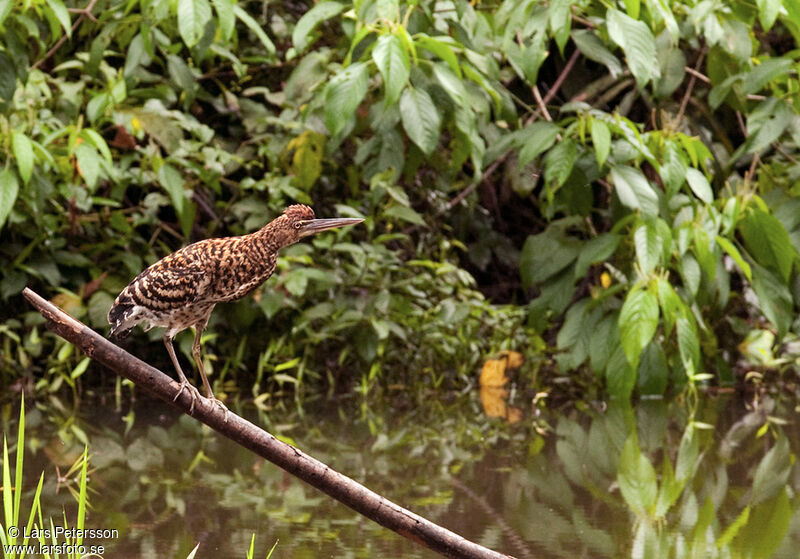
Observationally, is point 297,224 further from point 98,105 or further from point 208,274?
point 98,105

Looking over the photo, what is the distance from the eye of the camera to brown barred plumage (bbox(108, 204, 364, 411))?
7.41ft

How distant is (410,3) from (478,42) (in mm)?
665

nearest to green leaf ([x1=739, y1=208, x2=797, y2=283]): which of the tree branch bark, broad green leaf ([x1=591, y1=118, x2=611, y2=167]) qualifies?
broad green leaf ([x1=591, y1=118, x2=611, y2=167])

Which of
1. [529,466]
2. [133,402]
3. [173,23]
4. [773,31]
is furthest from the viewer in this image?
[773,31]

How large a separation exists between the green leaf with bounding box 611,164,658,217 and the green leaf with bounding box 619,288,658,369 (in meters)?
0.35

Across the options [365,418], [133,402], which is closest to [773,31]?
[365,418]

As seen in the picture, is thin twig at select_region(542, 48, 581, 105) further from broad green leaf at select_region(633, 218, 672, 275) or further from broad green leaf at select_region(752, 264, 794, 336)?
broad green leaf at select_region(752, 264, 794, 336)

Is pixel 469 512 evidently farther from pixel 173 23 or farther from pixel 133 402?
pixel 173 23

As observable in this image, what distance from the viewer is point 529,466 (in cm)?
401

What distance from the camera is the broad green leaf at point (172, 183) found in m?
4.78

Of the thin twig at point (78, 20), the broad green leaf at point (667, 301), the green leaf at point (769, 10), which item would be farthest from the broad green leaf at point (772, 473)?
the thin twig at point (78, 20)

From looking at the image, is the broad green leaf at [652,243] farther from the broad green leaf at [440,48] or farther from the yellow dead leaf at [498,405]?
the broad green leaf at [440,48]

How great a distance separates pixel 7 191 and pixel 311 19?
53.5 inches

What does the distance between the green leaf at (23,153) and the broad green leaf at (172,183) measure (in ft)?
1.96
